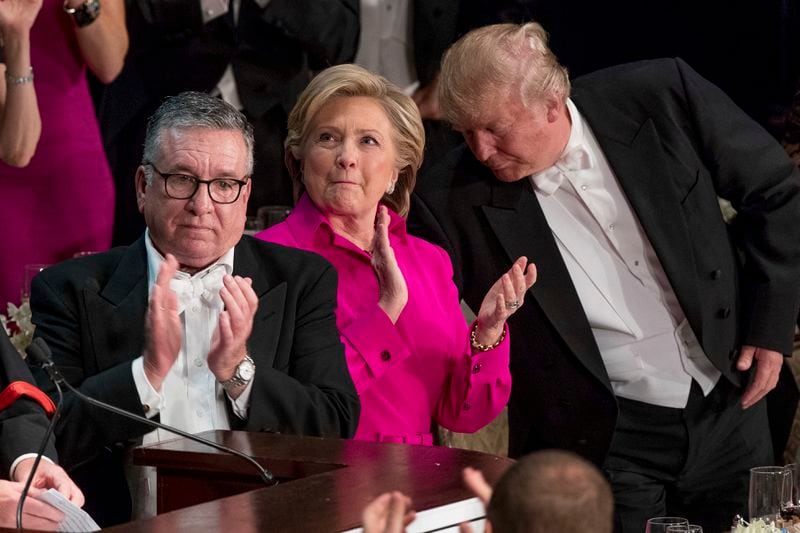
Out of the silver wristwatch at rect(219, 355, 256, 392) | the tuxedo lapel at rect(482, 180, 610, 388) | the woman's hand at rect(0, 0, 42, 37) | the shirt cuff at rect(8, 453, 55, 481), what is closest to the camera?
the shirt cuff at rect(8, 453, 55, 481)

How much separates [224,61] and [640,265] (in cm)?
166

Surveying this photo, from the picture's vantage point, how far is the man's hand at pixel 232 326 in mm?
2607

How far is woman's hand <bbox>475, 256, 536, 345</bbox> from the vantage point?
312 centimetres

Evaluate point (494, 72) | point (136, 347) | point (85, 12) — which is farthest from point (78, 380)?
point (85, 12)

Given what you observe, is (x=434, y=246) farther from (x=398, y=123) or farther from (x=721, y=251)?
(x=721, y=251)

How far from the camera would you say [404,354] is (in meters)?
3.21

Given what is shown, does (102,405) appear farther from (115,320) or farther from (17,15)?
(17,15)

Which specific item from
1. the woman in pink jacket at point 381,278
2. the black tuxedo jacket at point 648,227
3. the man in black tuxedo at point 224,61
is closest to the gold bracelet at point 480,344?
the woman in pink jacket at point 381,278

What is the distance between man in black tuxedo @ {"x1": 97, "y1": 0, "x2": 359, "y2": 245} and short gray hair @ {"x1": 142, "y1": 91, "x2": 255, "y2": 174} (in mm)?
1665

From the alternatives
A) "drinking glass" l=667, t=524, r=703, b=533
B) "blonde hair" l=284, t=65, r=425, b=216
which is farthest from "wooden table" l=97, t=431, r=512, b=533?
"blonde hair" l=284, t=65, r=425, b=216

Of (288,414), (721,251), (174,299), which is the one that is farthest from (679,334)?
(174,299)

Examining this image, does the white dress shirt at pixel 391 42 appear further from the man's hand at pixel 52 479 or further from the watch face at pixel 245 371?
the man's hand at pixel 52 479

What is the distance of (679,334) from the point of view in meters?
3.69

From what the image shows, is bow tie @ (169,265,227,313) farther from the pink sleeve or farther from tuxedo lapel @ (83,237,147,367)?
the pink sleeve
